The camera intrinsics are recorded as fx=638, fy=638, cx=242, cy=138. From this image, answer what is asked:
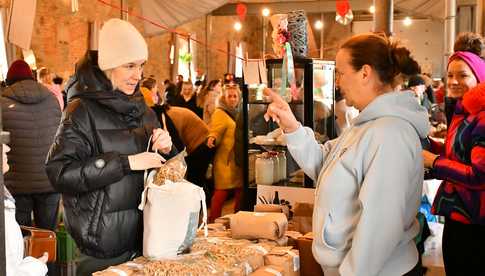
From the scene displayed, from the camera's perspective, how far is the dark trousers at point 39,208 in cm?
498

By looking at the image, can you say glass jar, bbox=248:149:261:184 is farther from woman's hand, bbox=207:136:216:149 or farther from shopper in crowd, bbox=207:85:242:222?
woman's hand, bbox=207:136:216:149

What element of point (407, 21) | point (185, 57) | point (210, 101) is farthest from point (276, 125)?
point (407, 21)

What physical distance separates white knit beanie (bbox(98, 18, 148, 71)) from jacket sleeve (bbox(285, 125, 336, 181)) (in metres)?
0.71

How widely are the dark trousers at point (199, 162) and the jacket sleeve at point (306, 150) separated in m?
3.74

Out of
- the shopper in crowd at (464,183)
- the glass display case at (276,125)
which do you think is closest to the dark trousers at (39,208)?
the glass display case at (276,125)

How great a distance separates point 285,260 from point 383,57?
1.03 metres

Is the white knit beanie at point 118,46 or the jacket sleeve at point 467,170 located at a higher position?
the white knit beanie at point 118,46

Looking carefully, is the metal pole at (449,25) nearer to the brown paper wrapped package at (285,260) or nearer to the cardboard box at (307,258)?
the cardboard box at (307,258)

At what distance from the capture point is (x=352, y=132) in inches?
89.0

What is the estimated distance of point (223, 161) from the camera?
6160mm

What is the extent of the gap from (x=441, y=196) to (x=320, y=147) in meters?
0.72

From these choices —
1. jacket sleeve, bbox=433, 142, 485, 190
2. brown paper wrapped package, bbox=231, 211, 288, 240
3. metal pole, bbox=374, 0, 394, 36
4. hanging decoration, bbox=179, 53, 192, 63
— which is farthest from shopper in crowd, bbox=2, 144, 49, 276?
hanging decoration, bbox=179, 53, 192, 63

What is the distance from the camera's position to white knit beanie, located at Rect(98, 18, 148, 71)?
8.39 feet

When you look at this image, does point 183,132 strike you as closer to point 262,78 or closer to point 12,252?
point 262,78
